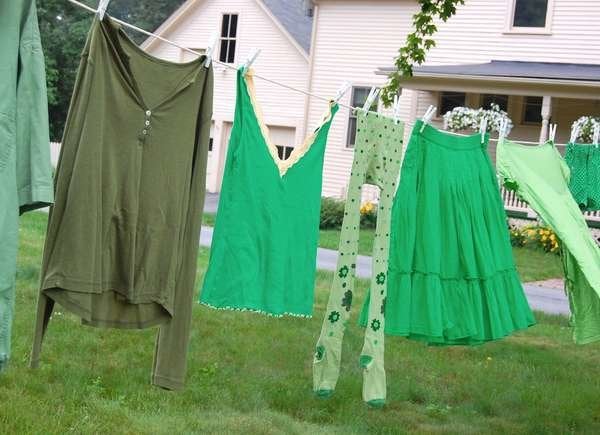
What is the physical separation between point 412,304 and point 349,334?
8.66ft

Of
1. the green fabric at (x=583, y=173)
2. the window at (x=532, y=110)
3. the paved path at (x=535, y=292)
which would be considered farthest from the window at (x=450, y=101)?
the green fabric at (x=583, y=173)

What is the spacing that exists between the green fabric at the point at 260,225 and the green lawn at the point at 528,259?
324 inches

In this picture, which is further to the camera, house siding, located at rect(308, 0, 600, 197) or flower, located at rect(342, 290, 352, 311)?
→ house siding, located at rect(308, 0, 600, 197)

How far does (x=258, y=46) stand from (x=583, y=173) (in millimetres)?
18206

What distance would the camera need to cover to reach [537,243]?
659 inches

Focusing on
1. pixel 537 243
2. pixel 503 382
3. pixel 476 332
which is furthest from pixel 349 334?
pixel 537 243

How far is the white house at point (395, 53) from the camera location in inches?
739

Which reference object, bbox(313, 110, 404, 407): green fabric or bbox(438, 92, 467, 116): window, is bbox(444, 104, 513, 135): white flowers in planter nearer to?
bbox(438, 92, 467, 116): window

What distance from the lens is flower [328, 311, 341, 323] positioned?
5.00 meters

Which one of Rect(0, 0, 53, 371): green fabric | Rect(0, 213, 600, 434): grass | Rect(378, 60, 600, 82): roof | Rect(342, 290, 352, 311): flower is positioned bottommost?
Rect(0, 213, 600, 434): grass

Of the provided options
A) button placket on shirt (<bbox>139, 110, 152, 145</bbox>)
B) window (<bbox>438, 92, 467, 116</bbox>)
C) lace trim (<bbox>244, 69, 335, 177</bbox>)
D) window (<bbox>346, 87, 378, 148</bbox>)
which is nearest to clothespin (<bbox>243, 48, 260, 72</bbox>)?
lace trim (<bbox>244, 69, 335, 177</bbox>)

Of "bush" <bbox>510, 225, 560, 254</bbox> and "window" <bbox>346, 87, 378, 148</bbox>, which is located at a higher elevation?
"window" <bbox>346, 87, 378, 148</bbox>

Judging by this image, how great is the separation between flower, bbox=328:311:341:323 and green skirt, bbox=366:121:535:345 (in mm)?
480

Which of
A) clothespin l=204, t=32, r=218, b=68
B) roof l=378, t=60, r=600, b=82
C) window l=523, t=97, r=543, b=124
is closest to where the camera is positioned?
clothespin l=204, t=32, r=218, b=68
